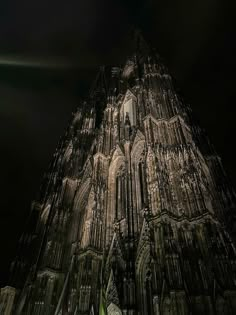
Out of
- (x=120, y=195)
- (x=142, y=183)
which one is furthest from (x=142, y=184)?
(x=120, y=195)

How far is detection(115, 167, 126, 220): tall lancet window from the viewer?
17.5 metres

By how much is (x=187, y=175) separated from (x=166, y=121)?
19.6 feet

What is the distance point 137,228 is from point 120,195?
10.6 feet

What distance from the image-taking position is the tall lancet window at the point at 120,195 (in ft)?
57.3

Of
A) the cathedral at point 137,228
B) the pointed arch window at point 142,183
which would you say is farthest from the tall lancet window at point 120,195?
the pointed arch window at point 142,183

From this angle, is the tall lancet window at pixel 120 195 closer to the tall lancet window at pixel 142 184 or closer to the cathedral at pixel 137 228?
the cathedral at pixel 137 228

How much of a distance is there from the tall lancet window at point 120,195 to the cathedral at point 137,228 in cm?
8

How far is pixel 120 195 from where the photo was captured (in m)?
18.6

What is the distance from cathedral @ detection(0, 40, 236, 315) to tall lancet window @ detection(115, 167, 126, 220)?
0.27 feet

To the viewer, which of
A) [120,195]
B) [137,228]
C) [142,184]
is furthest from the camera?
[120,195]

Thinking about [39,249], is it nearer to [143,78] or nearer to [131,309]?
[131,309]

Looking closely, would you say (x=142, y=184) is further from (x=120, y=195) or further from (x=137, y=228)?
(x=137, y=228)

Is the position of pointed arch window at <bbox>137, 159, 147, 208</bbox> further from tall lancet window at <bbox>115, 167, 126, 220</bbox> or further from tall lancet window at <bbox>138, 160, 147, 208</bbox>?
tall lancet window at <bbox>115, 167, 126, 220</bbox>

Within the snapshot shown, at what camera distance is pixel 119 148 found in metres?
21.6
